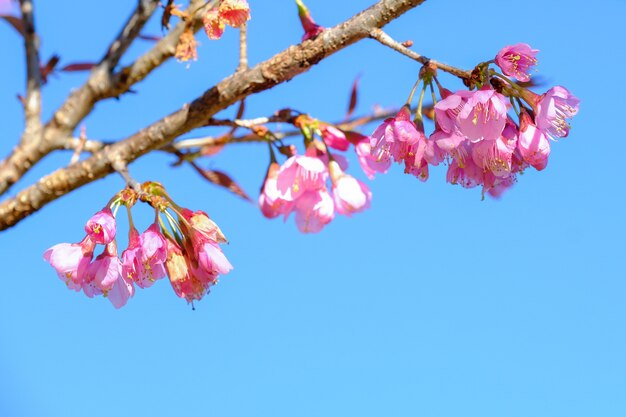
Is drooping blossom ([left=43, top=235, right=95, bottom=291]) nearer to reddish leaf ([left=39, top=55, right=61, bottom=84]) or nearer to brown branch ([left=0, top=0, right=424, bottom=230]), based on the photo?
brown branch ([left=0, top=0, right=424, bottom=230])

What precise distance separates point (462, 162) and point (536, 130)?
0.65ft

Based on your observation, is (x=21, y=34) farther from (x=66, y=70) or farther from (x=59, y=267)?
(x=59, y=267)

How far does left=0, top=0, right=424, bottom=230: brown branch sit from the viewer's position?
1.97m

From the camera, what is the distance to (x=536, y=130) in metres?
1.96

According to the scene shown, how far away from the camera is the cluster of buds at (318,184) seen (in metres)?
2.54

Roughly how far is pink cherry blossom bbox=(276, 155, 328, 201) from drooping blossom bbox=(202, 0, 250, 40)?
18.4 inches

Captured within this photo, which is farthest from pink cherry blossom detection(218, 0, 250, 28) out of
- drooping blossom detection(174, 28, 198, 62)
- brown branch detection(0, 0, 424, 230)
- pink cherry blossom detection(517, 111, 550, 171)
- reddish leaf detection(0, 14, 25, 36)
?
reddish leaf detection(0, 14, 25, 36)

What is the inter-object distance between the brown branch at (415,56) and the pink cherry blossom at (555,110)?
0.68 feet

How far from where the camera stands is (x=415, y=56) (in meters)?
1.93

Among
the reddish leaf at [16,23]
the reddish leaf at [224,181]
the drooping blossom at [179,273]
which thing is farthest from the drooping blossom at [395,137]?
the reddish leaf at [16,23]

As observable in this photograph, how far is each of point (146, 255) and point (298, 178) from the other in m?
0.68

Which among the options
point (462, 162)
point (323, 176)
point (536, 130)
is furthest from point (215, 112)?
point (536, 130)

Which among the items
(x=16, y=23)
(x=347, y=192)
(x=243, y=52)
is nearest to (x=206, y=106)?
(x=243, y=52)

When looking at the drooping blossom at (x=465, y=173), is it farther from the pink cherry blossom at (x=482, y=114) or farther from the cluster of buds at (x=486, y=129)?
the pink cherry blossom at (x=482, y=114)
